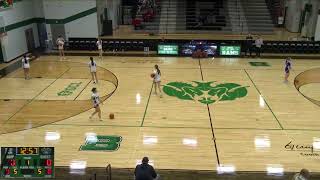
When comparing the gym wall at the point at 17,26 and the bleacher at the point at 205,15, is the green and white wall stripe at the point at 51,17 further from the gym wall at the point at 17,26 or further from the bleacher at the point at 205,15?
the bleacher at the point at 205,15

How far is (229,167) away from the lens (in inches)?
425

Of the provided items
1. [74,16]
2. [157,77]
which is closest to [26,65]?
[157,77]

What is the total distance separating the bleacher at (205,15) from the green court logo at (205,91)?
13.1 meters

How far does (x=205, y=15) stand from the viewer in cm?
3300

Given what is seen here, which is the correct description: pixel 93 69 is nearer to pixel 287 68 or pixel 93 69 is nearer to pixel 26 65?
pixel 26 65

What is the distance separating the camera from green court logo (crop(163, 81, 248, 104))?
16891 mm

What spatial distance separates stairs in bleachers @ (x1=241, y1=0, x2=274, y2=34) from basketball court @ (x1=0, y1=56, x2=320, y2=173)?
7980 mm

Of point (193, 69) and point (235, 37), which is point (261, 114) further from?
point (235, 37)

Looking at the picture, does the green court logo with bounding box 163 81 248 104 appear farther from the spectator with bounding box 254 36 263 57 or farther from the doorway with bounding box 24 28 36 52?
the doorway with bounding box 24 28 36 52

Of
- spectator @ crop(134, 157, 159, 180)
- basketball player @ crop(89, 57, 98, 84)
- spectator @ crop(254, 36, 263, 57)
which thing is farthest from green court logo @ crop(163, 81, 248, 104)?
spectator @ crop(134, 157, 159, 180)

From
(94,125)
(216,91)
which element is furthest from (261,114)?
(94,125)

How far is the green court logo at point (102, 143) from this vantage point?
39.4 feet

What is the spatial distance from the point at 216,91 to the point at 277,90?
10.1 feet

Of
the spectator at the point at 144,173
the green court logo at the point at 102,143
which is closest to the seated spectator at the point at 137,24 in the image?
→ the green court logo at the point at 102,143
